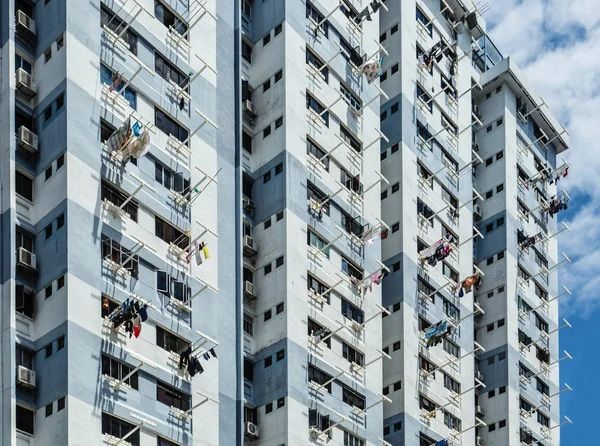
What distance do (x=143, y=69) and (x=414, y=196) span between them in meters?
23.7

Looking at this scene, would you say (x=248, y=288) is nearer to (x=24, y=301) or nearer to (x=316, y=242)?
(x=316, y=242)

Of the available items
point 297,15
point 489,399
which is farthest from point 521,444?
point 297,15

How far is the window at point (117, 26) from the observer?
65125 mm

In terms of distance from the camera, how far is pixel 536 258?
97938mm

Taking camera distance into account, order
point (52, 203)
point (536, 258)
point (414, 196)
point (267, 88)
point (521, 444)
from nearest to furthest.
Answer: point (52, 203) < point (267, 88) < point (414, 196) < point (521, 444) < point (536, 258)

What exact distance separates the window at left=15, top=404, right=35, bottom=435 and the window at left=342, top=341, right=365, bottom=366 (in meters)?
21.6

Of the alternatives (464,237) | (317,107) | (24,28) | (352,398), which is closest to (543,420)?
(464,237)

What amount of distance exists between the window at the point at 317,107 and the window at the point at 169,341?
61.7 feet

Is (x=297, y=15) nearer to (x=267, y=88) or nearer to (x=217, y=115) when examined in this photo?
(x=267, y=88)

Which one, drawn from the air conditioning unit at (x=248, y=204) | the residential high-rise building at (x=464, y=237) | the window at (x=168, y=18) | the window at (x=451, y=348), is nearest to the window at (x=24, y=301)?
the air conditioning unit at (x=248, y=204)

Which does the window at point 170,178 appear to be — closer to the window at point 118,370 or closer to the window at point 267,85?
the window at point 118,370

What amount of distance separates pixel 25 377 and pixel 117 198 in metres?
9.98

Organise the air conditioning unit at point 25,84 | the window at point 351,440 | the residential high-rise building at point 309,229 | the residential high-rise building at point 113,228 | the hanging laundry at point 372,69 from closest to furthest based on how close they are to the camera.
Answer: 1. the residential high-rise building at point 113,228
2. the air conditioning unit at point 25,84
3. the residential high-rise building at point 309,229
4. the window at point 351,440
5. the hanging laundry at point 372,69

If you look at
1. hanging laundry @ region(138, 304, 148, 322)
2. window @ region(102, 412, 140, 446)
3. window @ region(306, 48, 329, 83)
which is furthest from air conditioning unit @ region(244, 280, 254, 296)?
window @ region(306, 48, 329, 83)
